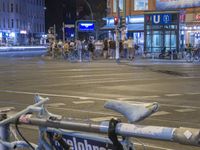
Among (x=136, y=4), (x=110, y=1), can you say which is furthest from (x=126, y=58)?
(x=110, y=1)

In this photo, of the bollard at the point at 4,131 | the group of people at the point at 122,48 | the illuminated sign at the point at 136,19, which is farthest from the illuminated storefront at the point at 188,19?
the bollard at the point at 4,131

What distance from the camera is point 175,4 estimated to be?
1960 inches

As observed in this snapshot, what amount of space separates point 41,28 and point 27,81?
112 meters

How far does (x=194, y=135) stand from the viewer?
2969 millimetres

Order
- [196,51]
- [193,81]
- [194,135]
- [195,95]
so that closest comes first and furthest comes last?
[194,135]
[195,95]
[193,81]
[196,51]

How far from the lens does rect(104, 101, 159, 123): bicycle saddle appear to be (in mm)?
3363

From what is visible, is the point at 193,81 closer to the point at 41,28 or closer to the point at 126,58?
the point at 126,58

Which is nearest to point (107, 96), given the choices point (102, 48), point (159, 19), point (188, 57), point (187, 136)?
point (187, 136)

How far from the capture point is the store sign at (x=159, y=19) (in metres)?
43.0

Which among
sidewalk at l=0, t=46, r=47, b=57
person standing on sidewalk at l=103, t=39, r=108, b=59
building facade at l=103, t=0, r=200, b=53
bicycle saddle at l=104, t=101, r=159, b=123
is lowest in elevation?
sidewalk at l=0, t=46, r=47, b=57

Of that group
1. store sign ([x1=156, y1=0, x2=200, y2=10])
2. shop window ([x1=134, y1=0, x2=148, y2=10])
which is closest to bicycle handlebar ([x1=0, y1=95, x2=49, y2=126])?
store sign ([x1=156, y1=0, x2=200, y2=10])

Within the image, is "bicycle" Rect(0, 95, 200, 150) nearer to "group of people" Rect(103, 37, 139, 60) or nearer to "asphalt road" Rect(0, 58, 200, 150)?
"asphalt road" Rect(0, 58, 200, 150)

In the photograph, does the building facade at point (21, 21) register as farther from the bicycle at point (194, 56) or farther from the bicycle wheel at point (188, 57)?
the bicycle at point (194, 56)

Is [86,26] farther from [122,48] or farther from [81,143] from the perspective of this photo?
[81,143]
